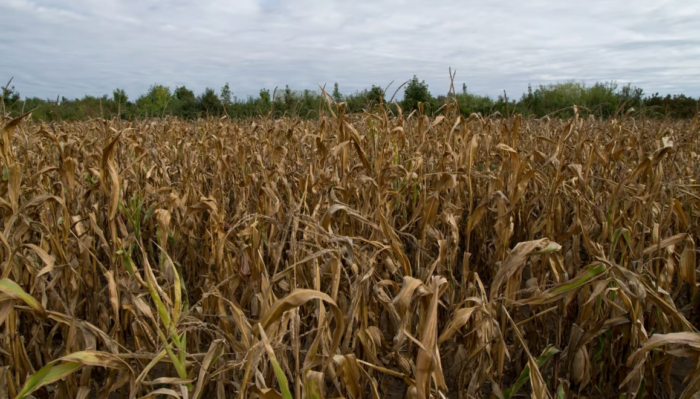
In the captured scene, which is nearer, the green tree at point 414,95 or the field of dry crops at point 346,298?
the field of dry crops at point 346,298

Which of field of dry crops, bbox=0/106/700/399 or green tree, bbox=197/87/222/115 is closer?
field of dry crops, bbox=0/106/700/399

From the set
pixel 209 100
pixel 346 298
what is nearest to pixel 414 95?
pixel 209 100

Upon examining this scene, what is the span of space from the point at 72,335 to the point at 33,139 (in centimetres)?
299

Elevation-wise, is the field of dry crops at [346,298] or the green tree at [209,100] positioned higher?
the green tree at [209,100]

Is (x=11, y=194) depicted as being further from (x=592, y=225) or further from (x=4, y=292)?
(x=592, y=225)

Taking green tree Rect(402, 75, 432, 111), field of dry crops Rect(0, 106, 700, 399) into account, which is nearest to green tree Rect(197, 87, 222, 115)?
green tree Rect(402, 75, 432, 111)

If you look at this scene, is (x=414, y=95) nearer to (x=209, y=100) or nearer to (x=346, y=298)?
(x=209, y=100)

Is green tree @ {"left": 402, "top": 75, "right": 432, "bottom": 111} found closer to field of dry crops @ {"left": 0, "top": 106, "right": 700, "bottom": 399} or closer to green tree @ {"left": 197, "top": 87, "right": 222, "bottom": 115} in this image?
green tree @ {"left": 197, "top": 87, "right": 222, "bottom": 115}

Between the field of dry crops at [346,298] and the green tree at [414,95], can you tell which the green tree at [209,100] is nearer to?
the green tree at [414,95]

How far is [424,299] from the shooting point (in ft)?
4.14

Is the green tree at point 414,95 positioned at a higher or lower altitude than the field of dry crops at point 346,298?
higher

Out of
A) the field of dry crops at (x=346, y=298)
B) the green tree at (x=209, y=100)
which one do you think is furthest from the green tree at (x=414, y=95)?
the field of dry crops at (x=346, y=298)

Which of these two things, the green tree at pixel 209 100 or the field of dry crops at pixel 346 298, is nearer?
the field of dry crops at pixel 346 298

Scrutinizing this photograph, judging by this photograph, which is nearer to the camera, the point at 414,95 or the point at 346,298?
the point at 346,298
